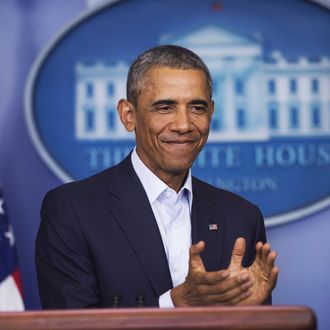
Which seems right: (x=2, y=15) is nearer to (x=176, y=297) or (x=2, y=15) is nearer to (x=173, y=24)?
(x=173, y=24)

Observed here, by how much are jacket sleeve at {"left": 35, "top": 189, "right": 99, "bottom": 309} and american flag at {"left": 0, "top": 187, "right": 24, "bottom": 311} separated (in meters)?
0.87

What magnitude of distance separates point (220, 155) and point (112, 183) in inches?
40.0

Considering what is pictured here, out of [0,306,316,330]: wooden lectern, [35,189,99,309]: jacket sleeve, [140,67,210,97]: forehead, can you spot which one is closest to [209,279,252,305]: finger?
[35,189,99,309]: jacket sleeve

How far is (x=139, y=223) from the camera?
6.32ft

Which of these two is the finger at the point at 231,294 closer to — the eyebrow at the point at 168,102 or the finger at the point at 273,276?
the finger at the point at 273,276

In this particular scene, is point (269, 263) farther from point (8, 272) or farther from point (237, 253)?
point (8, 272)

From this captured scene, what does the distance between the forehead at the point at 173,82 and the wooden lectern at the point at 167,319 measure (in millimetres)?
1123

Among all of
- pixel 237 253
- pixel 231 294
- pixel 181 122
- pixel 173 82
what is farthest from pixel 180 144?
pixel 231 294

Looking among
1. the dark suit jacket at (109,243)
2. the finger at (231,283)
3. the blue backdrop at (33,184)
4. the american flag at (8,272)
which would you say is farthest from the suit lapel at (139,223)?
the blue backdrop at (33,184)

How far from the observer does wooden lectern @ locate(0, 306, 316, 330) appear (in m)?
0.80

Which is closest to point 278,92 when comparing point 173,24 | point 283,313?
point 173,24

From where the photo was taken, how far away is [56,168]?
2920 mm

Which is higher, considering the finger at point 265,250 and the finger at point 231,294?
the finger at point 265,250

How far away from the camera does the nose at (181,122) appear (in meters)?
1.88
